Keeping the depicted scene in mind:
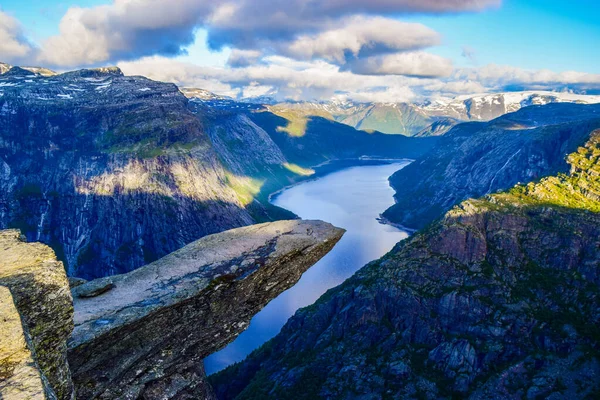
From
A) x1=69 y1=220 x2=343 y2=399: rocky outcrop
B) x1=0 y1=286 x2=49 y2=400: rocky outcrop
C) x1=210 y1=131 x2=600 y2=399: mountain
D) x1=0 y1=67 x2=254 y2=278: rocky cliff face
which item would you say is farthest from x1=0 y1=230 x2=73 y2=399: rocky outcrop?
x1=0 y1=67 x2=254 y2=278: rocky cliff face

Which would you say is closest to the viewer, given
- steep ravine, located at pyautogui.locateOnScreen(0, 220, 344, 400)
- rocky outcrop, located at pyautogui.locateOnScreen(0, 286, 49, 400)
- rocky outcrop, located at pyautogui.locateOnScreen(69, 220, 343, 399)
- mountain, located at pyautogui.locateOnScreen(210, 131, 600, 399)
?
rocky outcrop, located at pyautogui.locateOnScreen(0, 286, 49, 400)

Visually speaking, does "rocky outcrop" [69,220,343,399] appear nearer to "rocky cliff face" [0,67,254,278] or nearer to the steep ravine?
the steep ravine

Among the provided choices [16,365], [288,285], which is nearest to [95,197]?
[288,285]

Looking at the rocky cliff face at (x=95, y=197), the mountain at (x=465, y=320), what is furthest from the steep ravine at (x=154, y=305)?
the rocky cliff face at (x=95, y=197)

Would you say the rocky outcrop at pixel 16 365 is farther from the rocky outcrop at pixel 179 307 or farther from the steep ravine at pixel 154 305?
the rocky outcrop at pixel 179 307

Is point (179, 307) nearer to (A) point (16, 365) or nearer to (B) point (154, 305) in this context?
(B) point (154, 305)

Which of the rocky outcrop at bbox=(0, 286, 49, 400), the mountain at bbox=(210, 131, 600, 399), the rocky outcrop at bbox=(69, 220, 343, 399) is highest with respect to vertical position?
the rocky outcrop at bbox=(0, 286, 49, 400)

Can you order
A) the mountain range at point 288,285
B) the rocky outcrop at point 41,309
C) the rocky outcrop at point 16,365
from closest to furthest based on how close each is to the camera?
the rocky outcrop at point 16,365
the rocky outcrop at point 41,309
the mountain range at point 288,285

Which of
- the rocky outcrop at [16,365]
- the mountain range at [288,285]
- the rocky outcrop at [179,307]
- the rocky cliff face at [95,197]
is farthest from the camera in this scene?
the rocky cliff face at [95,197]
